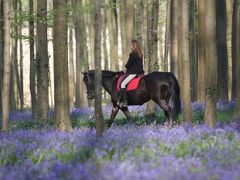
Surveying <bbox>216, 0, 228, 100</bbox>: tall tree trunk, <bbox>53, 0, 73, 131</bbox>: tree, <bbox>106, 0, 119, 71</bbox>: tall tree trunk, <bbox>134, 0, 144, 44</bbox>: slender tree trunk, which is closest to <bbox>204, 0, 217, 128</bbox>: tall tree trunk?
<bbox>53, 0, 73, 131</bbox>: tree

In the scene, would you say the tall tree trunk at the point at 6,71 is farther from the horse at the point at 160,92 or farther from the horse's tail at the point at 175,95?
the horse's tail at the point at 175,95

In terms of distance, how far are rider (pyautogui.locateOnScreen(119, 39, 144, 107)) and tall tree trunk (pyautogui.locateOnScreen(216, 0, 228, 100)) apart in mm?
7793

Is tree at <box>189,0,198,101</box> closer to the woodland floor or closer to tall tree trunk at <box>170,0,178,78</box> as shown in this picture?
tall tree trunk at <box>170,0,178,78</box>

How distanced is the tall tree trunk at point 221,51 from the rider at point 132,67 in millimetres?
7793

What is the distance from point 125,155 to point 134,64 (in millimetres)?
8798

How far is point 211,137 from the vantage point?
984 centimetres

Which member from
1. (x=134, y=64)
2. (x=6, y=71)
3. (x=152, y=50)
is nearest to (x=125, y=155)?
(x=6, y=71)

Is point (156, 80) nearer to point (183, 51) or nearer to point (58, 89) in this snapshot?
point (183, 51)

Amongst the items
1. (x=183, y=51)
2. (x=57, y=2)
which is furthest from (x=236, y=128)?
(x=57, y=2)

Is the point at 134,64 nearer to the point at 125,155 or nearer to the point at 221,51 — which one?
the point at 221,51

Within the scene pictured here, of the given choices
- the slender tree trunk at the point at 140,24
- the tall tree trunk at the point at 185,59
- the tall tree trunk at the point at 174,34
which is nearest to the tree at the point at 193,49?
the slender tree trunk at the point at 140,24

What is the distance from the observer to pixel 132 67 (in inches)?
661

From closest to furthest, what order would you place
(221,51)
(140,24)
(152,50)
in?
(152,50) < (221,51) < (140,24)

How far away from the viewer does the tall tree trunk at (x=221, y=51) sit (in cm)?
2356
